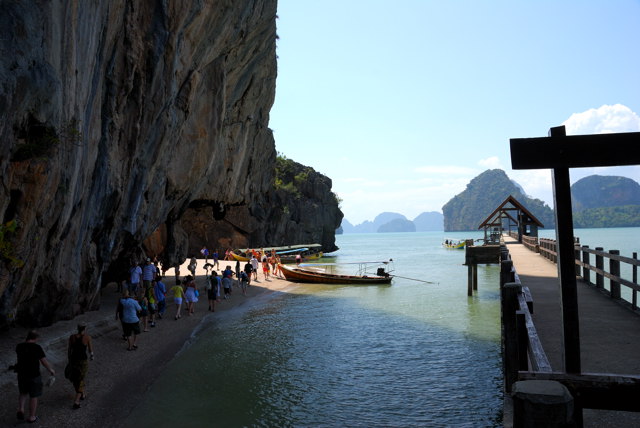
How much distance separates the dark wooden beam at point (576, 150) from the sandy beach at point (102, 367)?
402 inches

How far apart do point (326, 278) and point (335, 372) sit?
25.2 metres

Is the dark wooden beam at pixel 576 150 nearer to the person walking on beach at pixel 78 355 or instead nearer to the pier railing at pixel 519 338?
the pier railing at pixel 519 338

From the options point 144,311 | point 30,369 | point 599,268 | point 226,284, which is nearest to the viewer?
point 30,369

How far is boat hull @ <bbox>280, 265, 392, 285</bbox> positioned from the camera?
38.8 metres

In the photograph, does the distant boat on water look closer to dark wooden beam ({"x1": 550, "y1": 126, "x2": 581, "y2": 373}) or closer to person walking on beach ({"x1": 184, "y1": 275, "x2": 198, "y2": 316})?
person walking on beach ({"x1": 184, "y1": 275, "x2": 198, "y2": 316})

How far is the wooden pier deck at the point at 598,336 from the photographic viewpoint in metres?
5.21

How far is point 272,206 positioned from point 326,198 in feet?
69.6

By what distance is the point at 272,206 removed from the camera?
75.8m

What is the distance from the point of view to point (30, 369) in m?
9.12

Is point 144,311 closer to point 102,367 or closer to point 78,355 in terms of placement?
point 102,367

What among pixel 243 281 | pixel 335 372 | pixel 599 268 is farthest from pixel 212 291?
pixel 599 268

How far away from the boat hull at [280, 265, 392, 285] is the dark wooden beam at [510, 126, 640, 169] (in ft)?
113

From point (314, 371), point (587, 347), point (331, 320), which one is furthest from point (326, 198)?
point (587, 347)

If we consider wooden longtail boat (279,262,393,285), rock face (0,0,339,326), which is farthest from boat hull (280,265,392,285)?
rock face (0,0,339,326)
